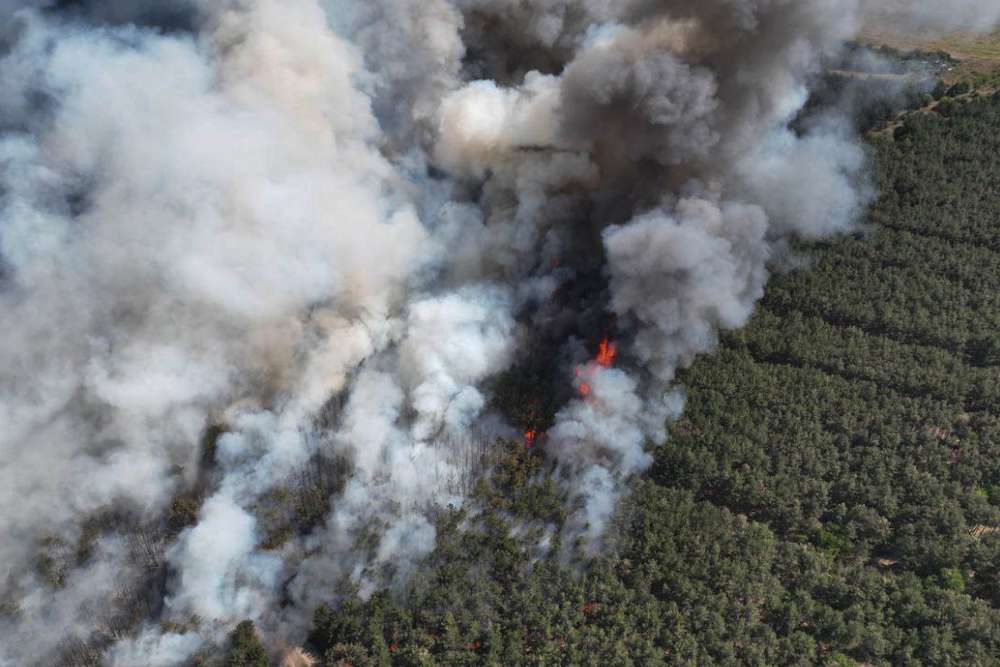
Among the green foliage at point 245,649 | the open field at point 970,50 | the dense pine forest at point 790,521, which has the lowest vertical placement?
the green foliage at point 245,649

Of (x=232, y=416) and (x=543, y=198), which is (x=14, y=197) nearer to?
(x=232, y=416)

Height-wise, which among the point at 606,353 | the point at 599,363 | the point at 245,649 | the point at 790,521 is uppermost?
the point at 606,353

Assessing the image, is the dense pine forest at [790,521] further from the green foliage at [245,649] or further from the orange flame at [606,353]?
the orange flame at [606,353]

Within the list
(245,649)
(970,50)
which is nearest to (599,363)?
(245,649)

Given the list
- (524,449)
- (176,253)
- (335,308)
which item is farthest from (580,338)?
(176,253)

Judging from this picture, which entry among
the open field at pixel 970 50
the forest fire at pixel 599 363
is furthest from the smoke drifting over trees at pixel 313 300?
the open field at pixel 970 50

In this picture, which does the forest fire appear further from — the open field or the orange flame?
the open field

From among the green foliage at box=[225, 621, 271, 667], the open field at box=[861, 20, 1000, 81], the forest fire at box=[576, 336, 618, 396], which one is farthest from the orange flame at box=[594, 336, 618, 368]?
the open field at box=[861, 20, 1000, 81]

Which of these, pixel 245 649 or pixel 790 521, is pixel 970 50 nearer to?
pixel 790 521
